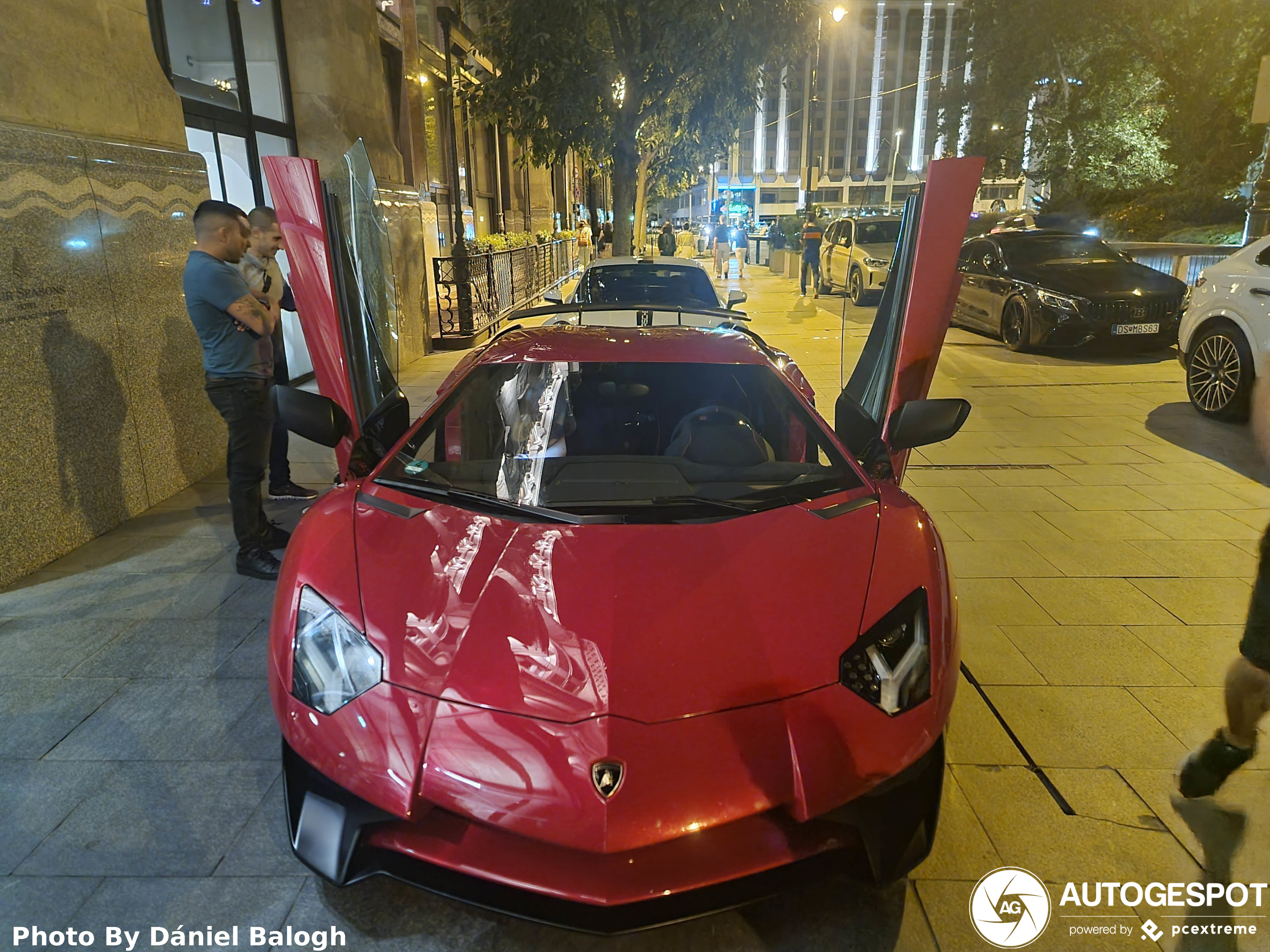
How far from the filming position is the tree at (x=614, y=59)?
12508 millimetres

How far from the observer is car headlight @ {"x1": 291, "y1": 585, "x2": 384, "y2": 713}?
80.8 inches

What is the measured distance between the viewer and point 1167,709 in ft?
10.6

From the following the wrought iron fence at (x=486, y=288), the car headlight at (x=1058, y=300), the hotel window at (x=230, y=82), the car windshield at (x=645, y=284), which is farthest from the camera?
the wrought iron fence at (x=486, y=288)

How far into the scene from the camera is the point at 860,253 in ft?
56.4

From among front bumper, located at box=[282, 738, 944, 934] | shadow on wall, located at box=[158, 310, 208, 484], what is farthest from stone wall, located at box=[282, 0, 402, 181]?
front bumper, located at box=[282, 738, 944, 934]

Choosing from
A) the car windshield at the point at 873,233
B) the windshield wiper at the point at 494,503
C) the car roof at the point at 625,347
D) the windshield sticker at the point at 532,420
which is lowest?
the windshield wiper at the point at 494,503

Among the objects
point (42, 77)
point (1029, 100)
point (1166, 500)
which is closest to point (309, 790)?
point (42, 77)

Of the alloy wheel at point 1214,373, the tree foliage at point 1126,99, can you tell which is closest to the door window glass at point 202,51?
the alloy wheel at point 1214,373

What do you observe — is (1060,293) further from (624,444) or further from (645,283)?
(624,444)

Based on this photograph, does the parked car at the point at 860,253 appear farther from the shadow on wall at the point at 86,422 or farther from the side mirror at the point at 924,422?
the side mirror at the point at 924,422

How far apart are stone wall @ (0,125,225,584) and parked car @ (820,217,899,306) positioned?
1271 cm

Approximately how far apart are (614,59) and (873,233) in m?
7.13

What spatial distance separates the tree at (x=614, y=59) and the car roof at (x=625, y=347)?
10.5m

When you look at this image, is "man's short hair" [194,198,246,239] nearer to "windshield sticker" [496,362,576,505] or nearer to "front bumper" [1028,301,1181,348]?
"windshield sticker" [496,362,576,505]
